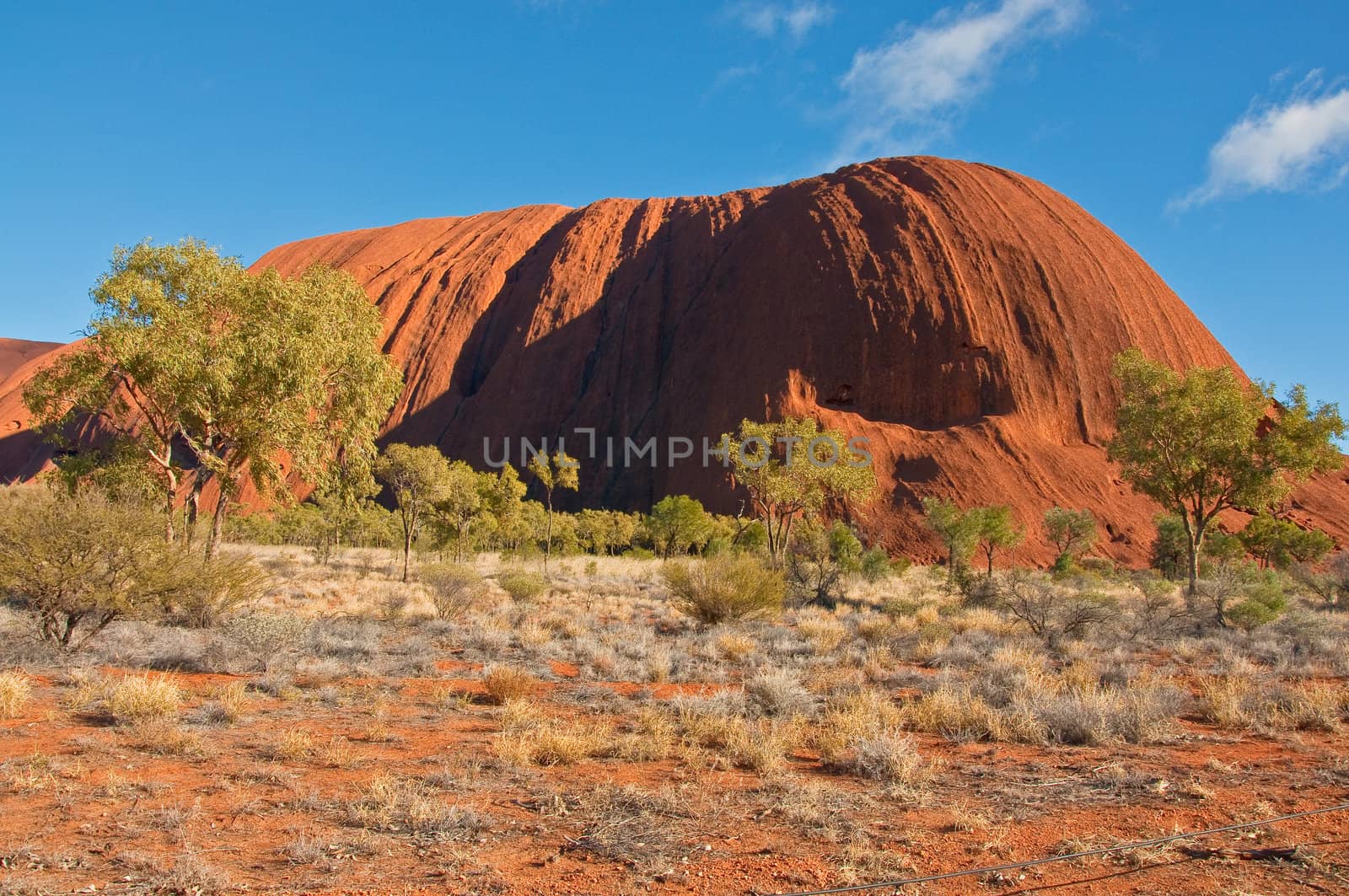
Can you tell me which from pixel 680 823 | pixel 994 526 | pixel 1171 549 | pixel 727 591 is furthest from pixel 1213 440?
pixel 1171 549

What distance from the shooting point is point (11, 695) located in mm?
6395

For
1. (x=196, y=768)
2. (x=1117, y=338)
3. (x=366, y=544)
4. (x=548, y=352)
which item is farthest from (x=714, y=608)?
(x=548, y=352)

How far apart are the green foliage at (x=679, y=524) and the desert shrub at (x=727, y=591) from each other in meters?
23.9

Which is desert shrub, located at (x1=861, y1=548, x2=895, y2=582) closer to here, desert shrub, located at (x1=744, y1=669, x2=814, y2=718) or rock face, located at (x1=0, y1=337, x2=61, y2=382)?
desert shrub, located at (x1=744, y1=669, x2=814, y2=718)

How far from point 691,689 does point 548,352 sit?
189 ft

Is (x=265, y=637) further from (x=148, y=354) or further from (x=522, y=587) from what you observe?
(x=522, y=587)

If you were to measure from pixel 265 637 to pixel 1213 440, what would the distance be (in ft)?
62.7

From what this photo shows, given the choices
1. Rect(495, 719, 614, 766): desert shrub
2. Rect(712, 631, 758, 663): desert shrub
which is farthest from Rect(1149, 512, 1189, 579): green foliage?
Rect(495, 719, 614, 766): desert shrub

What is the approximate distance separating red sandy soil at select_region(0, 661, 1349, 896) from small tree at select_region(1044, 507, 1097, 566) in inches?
1284

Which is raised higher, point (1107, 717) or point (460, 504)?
point (460, 504)

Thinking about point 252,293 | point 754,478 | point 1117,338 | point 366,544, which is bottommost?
point 366,544

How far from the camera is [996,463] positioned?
4244cm

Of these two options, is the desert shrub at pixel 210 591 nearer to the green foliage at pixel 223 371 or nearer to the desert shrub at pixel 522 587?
the green foliage at pixel 223 371

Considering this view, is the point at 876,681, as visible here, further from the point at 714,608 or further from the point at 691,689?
the point at 714,608
